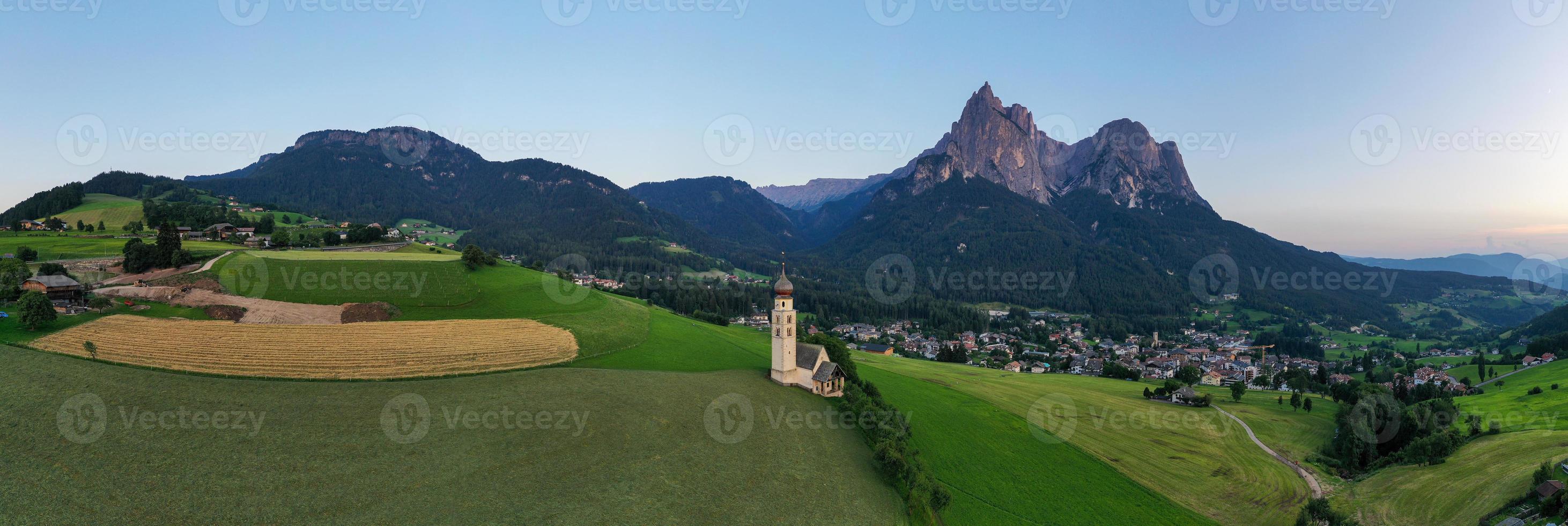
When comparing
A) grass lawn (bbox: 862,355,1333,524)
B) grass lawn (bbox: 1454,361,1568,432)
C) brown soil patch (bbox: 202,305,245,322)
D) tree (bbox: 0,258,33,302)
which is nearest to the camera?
tree (bbox: 0,258,33,302)

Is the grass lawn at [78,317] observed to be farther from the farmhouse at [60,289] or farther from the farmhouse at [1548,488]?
the farmhouse at [1548,488]

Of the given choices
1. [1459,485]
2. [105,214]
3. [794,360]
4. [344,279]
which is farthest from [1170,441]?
[105,214]

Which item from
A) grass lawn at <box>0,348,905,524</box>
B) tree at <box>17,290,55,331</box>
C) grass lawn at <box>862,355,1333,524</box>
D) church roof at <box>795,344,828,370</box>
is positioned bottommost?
grass lawn at <box>862,355,1333,524</box>

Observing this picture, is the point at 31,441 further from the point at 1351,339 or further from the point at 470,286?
the point at 1351,339

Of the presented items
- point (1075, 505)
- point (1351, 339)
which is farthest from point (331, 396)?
point (1351, 339)

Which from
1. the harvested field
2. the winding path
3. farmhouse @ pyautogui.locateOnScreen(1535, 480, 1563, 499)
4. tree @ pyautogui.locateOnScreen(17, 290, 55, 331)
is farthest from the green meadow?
farmhouse @ pyautogui.locateOnScreen(1535, 480, 1563, 499)

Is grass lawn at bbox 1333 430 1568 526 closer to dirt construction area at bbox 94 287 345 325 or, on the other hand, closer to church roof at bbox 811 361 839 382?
church roof at bbox 811 361 839 382

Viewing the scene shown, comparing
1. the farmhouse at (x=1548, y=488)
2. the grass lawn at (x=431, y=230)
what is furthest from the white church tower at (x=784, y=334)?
the grass lawn at (x=431, y=230)
